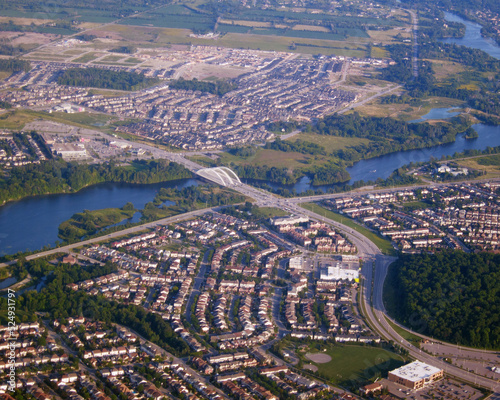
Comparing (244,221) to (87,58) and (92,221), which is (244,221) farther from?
(87,58)

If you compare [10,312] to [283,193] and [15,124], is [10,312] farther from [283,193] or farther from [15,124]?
[15,124]

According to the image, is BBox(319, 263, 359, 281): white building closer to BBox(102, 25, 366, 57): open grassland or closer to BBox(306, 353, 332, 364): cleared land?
BBox(306, 353, 332, 364): cleared land

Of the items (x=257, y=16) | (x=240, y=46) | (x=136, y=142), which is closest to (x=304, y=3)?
(x=257, y=16)

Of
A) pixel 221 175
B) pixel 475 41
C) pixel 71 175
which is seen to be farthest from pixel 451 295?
pixel 475 41

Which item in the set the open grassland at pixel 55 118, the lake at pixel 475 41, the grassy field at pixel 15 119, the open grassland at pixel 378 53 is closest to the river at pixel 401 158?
the open grassland at pixel 55 118

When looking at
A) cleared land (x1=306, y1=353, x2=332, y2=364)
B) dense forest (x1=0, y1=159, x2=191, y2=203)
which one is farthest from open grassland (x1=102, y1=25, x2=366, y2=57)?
cleared land (x1=306, y1=353, x2=332, y2=364)

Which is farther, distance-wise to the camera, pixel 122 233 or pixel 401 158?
pixel 401 158

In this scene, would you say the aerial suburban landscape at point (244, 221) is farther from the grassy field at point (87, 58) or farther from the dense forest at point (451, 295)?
the grassy field at point (87, 58)
